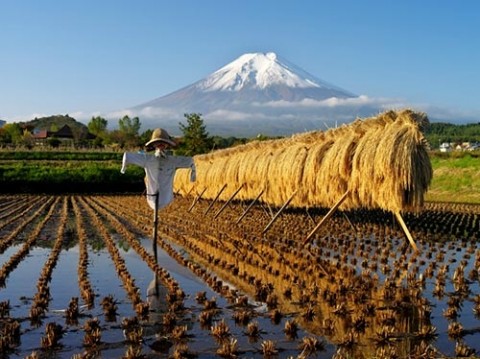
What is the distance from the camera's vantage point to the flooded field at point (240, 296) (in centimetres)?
477

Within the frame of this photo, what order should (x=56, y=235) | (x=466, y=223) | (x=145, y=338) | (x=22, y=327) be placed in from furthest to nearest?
(x=466, y=223) < (x=56, y=235) < (x=22, y=327) < (x=145, y=338)

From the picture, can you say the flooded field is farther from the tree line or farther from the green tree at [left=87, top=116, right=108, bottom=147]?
the green tree at [left=87, top=116, right=108, bottom=147]

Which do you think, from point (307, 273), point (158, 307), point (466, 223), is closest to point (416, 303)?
point (307, 273)

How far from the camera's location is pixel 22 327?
5.42 meters

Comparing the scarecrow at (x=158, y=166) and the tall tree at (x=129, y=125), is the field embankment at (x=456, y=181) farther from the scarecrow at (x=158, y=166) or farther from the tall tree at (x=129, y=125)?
the tall tree at (x=129, y=125)

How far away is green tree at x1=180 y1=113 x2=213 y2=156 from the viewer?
60719 mm

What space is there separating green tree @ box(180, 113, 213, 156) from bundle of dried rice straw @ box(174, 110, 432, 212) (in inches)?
1721

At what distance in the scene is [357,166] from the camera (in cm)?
1113

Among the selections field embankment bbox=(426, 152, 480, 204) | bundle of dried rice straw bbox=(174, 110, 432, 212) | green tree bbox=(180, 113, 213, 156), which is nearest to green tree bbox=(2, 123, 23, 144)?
green tree bbox=(180, 113, 213, 156)

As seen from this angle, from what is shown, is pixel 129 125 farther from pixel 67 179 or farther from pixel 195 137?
pixel 67 179

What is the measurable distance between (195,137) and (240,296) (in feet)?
184

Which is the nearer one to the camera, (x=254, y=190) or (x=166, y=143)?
(x=166, y=143)

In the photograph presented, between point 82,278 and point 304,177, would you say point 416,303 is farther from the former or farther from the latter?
point 304,177

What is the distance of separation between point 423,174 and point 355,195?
54.2 inches
